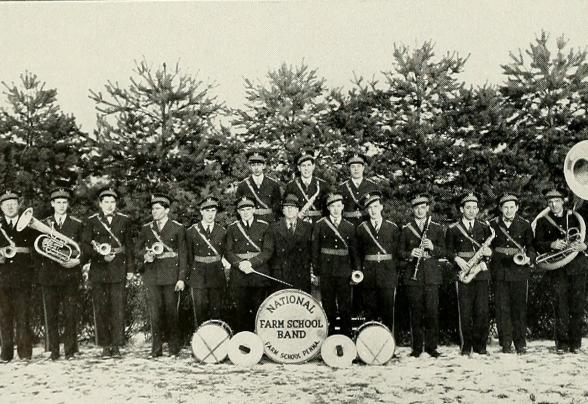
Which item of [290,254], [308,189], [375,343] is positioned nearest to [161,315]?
[290,254]

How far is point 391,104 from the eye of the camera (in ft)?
27.0

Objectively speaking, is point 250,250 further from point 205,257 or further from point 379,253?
point 379,253

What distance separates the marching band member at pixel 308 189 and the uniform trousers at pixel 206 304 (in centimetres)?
137

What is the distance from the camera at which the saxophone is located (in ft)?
23.9

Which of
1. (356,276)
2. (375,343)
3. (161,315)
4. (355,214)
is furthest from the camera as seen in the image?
(355,214)

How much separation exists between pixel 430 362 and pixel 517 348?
106 cm

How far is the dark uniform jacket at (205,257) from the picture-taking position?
292 inches

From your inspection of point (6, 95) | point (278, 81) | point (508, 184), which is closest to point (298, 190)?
point (278, 81)

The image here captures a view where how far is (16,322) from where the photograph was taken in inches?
292

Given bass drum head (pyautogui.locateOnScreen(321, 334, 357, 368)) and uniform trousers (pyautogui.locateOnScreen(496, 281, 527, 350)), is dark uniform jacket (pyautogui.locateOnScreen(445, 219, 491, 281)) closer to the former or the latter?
uniform trousers (pyautogui.locateOnScreen(496, 281, 527, 350))

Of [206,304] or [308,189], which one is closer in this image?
[206,304]

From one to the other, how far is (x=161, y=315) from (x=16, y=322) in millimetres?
1637

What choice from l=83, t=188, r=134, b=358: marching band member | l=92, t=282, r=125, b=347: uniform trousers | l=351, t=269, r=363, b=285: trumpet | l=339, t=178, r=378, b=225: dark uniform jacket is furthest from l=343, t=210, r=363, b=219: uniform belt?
l=92, t=282, r=125, b=347: uniform trousers

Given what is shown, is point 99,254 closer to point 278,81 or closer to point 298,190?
point 298,190
